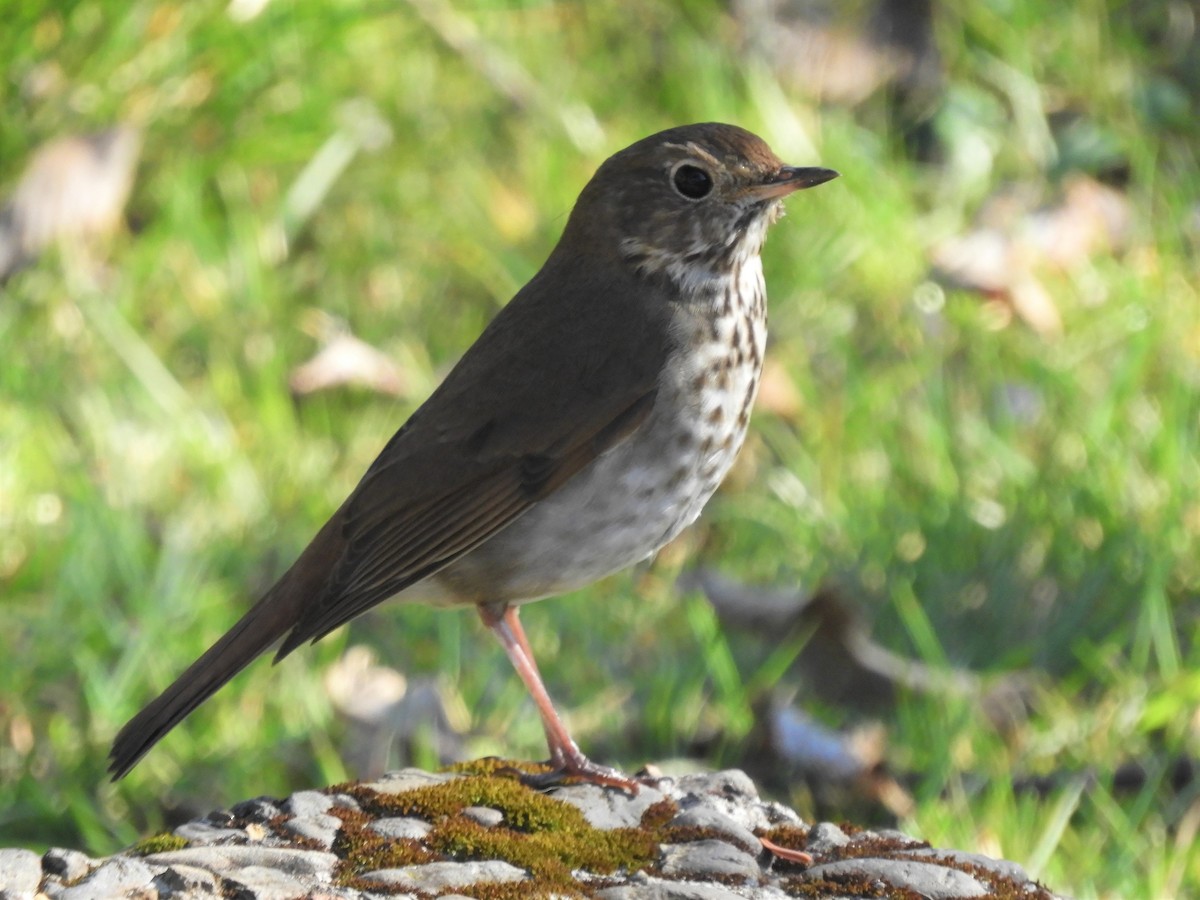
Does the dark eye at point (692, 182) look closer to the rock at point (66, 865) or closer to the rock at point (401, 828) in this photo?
the rock at point (401, 828)

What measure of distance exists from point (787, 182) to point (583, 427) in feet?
1.88

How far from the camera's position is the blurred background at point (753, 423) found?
385cm

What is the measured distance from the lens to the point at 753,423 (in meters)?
5.02

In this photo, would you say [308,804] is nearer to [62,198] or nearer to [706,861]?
[706,861]

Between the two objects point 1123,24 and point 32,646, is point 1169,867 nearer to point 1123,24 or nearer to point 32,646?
point 32,646

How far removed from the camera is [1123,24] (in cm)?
623

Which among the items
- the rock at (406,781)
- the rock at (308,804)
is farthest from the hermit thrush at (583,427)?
the rock at (308,804)

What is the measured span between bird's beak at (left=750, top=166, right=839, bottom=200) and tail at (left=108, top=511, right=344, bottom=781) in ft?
3.16

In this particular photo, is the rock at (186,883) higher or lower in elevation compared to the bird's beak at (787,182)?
lower

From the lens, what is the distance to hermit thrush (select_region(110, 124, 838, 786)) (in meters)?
3.25

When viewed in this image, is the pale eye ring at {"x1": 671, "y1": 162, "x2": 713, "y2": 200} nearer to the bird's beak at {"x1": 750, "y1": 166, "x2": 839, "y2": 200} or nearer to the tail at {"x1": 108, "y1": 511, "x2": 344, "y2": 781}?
the bird's beak at {"x1": 750, "y1": 166, "x2": 839, "y2": 200}

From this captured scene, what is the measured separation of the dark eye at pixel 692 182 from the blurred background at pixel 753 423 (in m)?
1.04

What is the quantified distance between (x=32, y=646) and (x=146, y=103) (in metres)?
2.00

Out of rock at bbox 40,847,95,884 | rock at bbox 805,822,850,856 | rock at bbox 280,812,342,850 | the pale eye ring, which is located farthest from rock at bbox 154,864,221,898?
the pale eye ring
